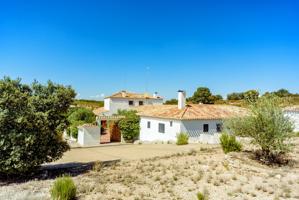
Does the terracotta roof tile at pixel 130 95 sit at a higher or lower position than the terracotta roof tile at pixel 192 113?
higher

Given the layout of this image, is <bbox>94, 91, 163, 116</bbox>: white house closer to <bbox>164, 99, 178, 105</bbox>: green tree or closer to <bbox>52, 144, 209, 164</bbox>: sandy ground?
<bbox>52, 144, 209, 164</bbox>: sandy ground

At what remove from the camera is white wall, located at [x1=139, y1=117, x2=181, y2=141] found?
2838cm

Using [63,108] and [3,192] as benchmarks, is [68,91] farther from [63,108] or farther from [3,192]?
[3,192]

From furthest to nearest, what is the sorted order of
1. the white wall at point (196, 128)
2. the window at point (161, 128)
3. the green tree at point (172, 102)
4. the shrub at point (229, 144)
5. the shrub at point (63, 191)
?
the green tree at point (172, 102), the window at point (161, 128), the white wall at point (196, 128), the shrub at point (229, 144), the shrub at point (63, 191)

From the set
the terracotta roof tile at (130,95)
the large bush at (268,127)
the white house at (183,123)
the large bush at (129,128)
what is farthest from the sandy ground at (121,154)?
the terracotta roof tile at (130,95)

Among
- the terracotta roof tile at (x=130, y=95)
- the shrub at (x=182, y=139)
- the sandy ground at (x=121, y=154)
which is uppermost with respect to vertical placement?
the terracotta roof tile at (x=130, y=95)

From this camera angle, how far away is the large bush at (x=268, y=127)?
1294cm

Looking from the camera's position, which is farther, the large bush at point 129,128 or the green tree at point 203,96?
the green tree at point 203,96

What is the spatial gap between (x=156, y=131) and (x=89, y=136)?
299 inches

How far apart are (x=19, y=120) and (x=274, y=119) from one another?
38.7 feet

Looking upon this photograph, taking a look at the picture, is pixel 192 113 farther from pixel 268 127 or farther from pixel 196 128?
pixel 268 127

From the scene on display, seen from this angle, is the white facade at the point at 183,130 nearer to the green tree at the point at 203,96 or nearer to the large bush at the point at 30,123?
the large bush at the point at 30,123

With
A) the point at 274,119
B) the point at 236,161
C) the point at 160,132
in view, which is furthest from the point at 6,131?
the point at 160,132

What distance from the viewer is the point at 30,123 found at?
1216cm
